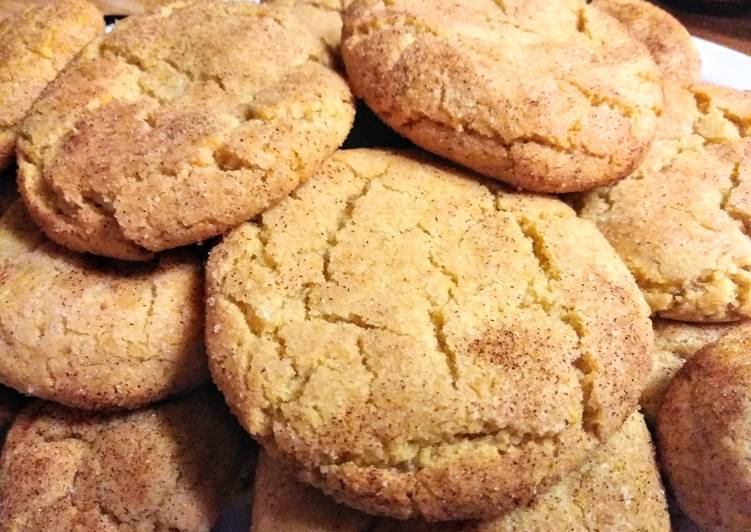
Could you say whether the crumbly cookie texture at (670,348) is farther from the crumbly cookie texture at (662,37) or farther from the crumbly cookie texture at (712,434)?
the crumbly cookie texture at (662,37)

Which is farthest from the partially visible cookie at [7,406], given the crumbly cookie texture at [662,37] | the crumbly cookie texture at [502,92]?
the crumbly cookie texture at [662,37]

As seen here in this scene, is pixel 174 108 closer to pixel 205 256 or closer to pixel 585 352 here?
pixel 205 256

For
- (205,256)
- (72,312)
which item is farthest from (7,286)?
(205,256)

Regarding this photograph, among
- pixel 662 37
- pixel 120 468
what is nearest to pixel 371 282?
pixel 120 468

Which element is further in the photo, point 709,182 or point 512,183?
point 709,182

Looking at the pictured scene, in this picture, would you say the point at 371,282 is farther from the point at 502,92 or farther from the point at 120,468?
the point at 120,468

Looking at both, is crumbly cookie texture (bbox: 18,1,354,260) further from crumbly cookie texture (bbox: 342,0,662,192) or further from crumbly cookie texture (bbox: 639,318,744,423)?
crumbly cookie texture (bbox: 639,318,744,423)

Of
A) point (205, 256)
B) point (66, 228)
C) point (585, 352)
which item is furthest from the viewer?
point (205, 256)
